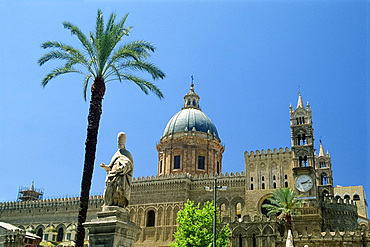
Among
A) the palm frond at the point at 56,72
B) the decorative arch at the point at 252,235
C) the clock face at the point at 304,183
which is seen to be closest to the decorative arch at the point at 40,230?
the decorative arch at the point at 252,235

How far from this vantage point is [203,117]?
193 feet

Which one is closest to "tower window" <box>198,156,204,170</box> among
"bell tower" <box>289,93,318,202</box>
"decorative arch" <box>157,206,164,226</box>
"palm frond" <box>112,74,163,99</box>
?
"decorative arch" <box>157,206,164,226</box>

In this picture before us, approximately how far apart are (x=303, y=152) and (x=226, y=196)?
1005 centimetres

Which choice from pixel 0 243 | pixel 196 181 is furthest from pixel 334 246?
pixel 0 243

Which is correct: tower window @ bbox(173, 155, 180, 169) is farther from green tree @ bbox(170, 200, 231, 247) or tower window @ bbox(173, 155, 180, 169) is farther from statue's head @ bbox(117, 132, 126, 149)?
statue's head @ bbox(117, 132, 126, 149)

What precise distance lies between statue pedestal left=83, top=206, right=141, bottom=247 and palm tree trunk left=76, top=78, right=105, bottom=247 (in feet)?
18.7

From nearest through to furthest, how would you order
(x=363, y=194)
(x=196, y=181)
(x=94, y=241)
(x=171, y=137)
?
(x=94, y=241) < (x=196, y=181) < (x=171, y=137) < (x=363, y=194)

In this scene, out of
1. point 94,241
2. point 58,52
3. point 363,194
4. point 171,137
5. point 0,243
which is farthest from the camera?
point 363,194

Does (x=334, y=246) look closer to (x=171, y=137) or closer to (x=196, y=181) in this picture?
(x=196, y=181)

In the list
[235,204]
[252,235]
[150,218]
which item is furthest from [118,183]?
[150,218]

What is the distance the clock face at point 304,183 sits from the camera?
42.1m

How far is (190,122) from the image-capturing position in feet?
186

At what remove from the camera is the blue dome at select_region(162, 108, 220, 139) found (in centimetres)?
5659

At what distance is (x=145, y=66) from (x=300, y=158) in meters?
30.2
